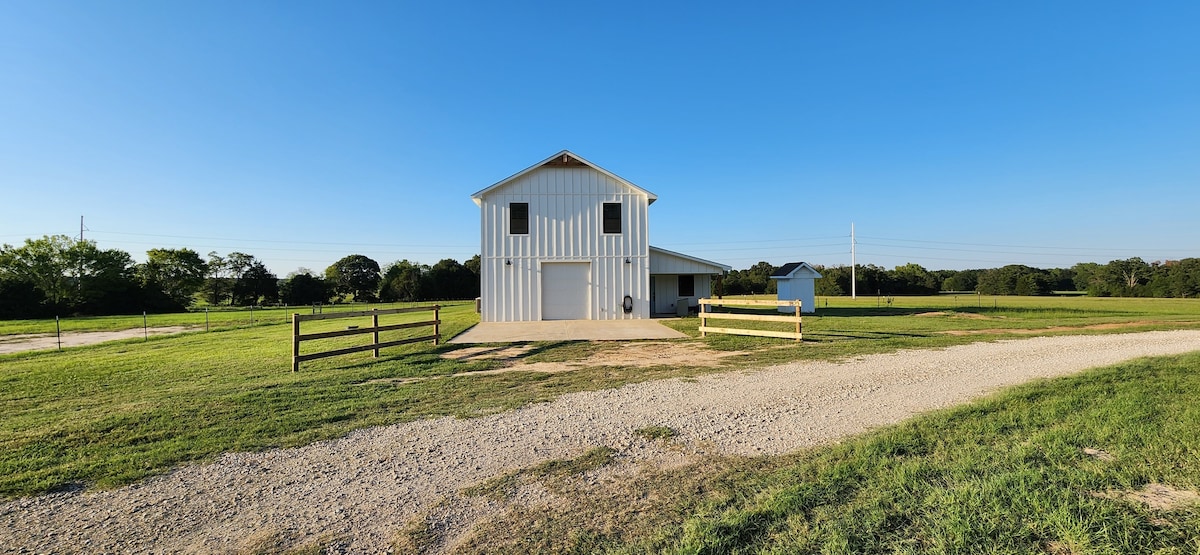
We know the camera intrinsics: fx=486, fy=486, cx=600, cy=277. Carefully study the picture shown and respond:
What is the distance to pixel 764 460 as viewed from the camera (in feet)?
12.7

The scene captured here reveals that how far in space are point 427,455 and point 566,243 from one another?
49.9 ft

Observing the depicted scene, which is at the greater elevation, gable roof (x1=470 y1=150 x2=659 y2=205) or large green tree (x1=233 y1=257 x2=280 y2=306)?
gable roof (x1=470 y1=150 x2=659 y2=205)

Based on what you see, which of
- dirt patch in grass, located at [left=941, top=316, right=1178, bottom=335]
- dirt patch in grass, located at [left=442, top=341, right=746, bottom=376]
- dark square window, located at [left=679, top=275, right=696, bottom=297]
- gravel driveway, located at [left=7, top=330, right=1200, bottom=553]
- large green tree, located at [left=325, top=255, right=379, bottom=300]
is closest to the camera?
gravel driveway, located at [left=7, top=330, right=1200, bottom=553]

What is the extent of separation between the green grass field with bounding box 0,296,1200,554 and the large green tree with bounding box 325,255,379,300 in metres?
54.2

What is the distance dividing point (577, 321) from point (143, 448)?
46.8 feet

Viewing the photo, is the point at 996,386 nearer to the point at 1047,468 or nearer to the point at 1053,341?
the point at 1047,468

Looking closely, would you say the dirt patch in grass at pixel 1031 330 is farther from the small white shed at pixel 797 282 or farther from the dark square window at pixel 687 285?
the dark square window at pixel 687 285

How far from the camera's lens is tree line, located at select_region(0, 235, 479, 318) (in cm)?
4253

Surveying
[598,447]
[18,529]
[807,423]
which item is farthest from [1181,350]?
[18,529]

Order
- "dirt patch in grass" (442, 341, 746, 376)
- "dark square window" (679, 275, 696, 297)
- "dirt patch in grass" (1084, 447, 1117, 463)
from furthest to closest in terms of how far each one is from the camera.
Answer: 1. "dark square window" (679, 275, 696, 297)
2. "dirt patch in grass" (442, 341, 746, 376)
3. "dirt patch in grass" (1084, 447, 1117, 463)

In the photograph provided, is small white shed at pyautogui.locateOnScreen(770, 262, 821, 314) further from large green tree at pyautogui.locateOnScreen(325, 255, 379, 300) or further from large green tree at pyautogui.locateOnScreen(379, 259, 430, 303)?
large green tree at pyautogui.locateOnScreen(325, 255, 379, 300)

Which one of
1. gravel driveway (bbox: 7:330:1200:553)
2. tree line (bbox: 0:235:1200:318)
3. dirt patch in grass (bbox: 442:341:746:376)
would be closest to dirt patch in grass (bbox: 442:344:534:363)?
dirt patch in grass (bbox: 442:341:746:376)

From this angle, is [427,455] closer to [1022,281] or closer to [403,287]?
[403,287]

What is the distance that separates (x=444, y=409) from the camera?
19.0ft
